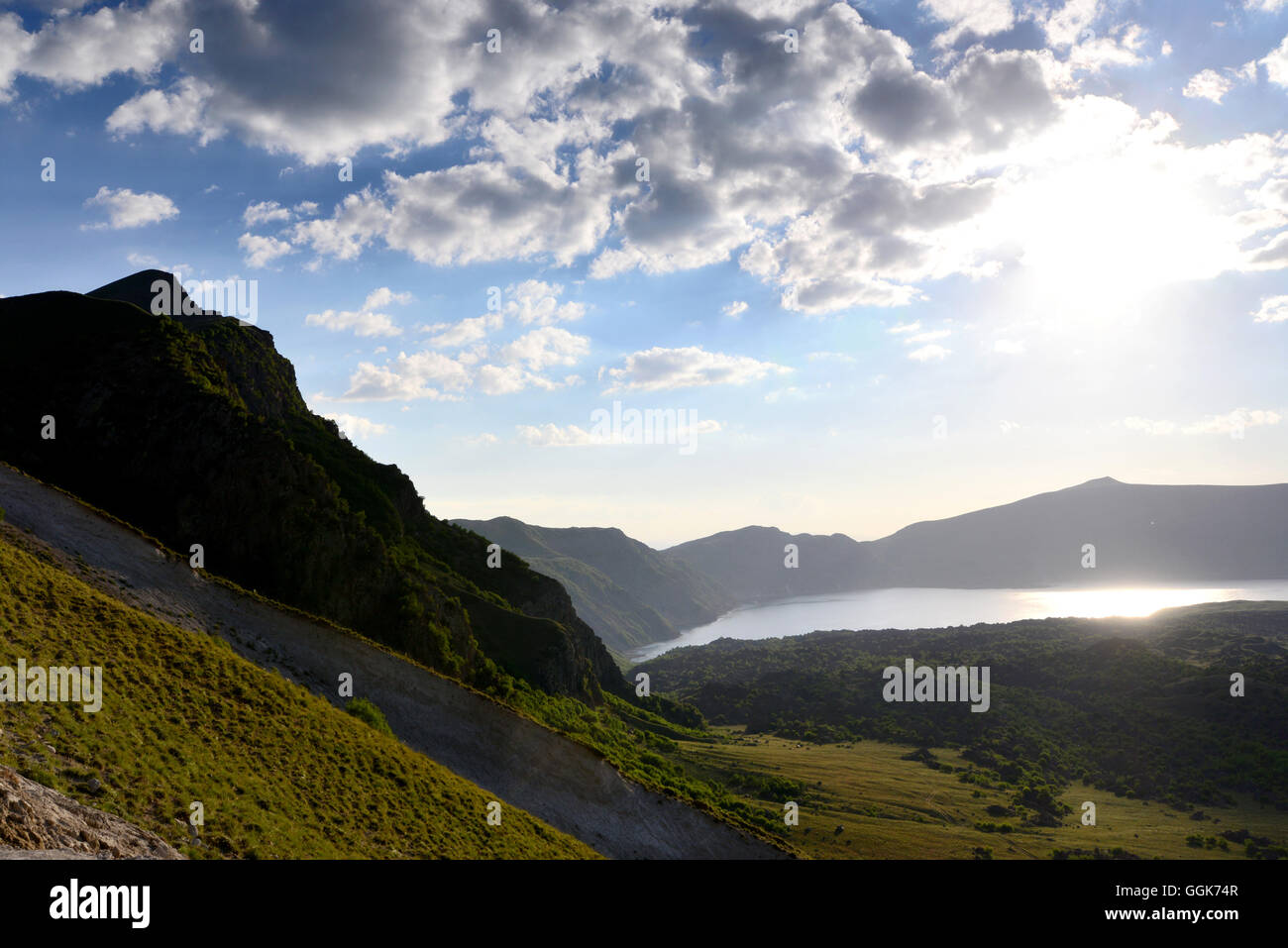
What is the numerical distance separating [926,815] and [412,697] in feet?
205

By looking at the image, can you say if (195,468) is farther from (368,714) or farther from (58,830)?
(58,830)

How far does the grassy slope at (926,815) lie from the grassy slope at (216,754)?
3491cm

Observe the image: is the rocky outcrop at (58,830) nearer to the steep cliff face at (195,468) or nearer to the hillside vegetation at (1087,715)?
the steep cliff face at (195,468)

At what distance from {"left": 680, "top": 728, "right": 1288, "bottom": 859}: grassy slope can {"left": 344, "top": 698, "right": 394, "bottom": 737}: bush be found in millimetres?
34586

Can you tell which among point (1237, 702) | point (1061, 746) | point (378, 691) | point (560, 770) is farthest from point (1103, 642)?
point (378, 691)

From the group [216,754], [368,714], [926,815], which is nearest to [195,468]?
[368,714]

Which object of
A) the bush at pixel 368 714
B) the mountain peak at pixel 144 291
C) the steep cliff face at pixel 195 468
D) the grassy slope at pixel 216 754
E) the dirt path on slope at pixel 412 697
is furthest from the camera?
the mountain peak at pixel 144 291

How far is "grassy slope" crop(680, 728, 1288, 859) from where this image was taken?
59.7m

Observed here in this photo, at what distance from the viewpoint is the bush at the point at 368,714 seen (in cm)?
3256

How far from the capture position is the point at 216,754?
2067 centimetres

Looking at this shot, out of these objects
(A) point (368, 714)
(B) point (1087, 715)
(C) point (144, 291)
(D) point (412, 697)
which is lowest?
(B) point (1087, 715)

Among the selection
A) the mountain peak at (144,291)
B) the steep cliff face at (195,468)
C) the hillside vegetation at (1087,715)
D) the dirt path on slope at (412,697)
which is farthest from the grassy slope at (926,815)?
the mountain peak at (144,291)
